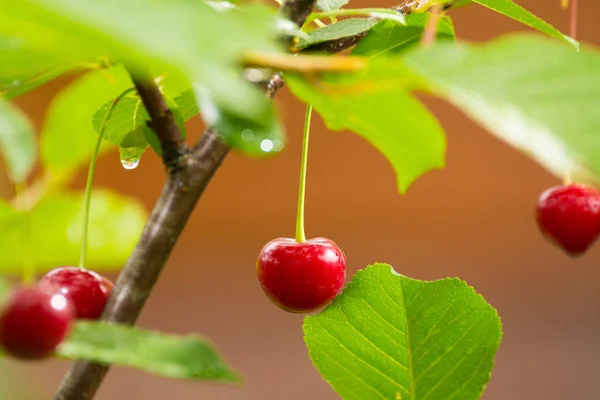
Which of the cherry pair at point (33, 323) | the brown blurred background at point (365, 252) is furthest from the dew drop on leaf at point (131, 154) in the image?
the brown blurred background at point (365, 252)

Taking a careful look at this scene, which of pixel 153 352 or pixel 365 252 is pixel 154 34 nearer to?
pixel 153 352

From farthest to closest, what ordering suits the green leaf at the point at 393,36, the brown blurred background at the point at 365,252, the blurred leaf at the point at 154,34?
the brown blurred background at the point at 365,252, the green leaf at the point at 393,36, the blurred leaf at the point at 154,34

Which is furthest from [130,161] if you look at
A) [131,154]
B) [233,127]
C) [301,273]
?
[233,127]

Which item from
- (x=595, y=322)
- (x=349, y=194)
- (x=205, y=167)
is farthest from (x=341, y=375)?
(x=595, y=322)

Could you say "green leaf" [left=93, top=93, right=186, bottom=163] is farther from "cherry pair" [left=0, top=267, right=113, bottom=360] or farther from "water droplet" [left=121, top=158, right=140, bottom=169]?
"cherry pair" [left=0, top=267, right=113, bottom=360]

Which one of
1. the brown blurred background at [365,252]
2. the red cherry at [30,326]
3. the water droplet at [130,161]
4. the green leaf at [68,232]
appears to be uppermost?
the brown blurred background at [365,252]

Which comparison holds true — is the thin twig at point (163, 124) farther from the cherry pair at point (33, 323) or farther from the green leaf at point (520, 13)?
the green leaf at point (520, 13)

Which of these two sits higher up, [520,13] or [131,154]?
[520,13]
